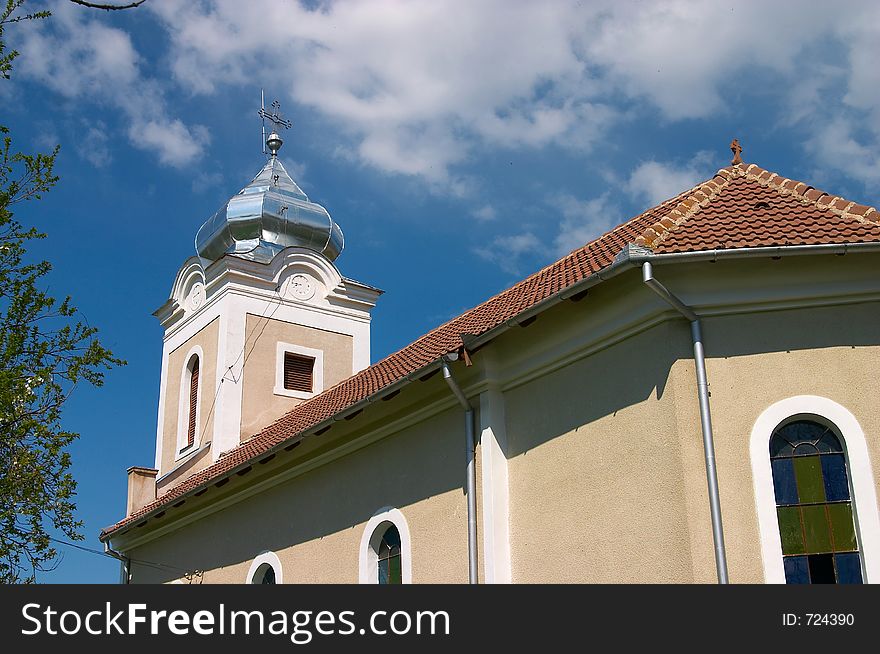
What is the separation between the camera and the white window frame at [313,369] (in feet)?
85.3

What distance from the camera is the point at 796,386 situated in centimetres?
A: 1130

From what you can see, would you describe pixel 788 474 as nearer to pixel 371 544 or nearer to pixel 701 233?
pixel 701 233

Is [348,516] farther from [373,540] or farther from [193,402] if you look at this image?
[193,402]

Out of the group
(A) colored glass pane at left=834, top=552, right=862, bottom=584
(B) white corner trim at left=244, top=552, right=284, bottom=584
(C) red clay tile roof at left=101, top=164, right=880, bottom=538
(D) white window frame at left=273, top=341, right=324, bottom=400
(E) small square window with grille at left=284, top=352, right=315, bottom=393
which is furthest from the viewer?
(E) small square window with grille at left=284, top=352, right=315, bottom=393

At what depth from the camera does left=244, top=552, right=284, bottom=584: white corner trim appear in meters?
17.6

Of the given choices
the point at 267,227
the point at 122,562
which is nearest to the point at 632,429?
the point at 122,562

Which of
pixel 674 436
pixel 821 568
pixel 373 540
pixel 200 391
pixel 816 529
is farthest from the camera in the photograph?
pixel 200 391

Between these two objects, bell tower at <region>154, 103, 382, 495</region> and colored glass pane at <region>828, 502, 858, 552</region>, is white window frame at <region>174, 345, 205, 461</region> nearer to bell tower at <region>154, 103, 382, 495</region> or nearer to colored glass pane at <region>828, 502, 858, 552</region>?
bell tower at <region>154, 103, 382, 495</region>

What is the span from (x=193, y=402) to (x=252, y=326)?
2.38 meters

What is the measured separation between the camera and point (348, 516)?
16.2 metres

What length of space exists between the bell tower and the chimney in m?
0.98

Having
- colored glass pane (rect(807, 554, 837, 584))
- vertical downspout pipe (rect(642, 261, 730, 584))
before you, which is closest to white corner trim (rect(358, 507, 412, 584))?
vertical downspout pipe (rect(642, 261, 730, 584))

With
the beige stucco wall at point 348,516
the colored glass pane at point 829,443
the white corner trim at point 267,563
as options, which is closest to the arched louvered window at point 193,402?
the beige stucco wall at point 348,516

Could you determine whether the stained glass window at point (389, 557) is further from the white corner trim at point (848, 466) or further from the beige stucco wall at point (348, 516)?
the white corner trim at point (848, 466)
